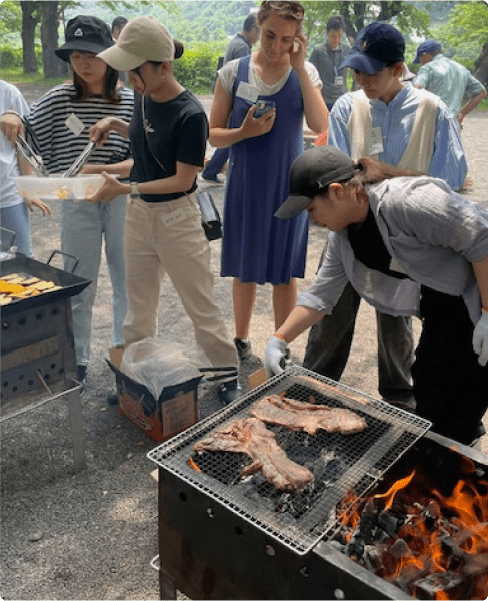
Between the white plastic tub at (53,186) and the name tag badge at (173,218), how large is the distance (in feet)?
1.49

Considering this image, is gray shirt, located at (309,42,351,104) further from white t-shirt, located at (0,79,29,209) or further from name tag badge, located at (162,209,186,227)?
name tag badge, located at (162,209,186,227)

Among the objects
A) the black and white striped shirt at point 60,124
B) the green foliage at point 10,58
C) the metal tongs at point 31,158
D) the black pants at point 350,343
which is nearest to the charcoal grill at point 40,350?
the metal tongs at point 31,158

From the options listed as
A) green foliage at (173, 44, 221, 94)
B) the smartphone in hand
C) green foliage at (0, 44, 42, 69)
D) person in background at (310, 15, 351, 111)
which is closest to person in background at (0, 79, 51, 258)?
the smartphone in hand

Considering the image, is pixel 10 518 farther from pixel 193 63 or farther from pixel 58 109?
pixel 193 63

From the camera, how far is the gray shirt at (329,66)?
32.2ft

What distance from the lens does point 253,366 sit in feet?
14.1

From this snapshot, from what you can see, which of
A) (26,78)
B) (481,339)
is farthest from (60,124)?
(26,78)

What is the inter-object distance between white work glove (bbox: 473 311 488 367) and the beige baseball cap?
200cm

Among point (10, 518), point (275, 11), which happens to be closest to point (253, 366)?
point (10, 518)

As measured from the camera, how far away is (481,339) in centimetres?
230

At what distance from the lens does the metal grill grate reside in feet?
5.96

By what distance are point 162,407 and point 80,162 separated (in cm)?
144

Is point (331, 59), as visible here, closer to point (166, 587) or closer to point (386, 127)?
point (386, 127)

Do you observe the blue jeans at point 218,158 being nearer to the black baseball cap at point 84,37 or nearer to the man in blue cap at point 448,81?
the black baseball cap at point 84,37
